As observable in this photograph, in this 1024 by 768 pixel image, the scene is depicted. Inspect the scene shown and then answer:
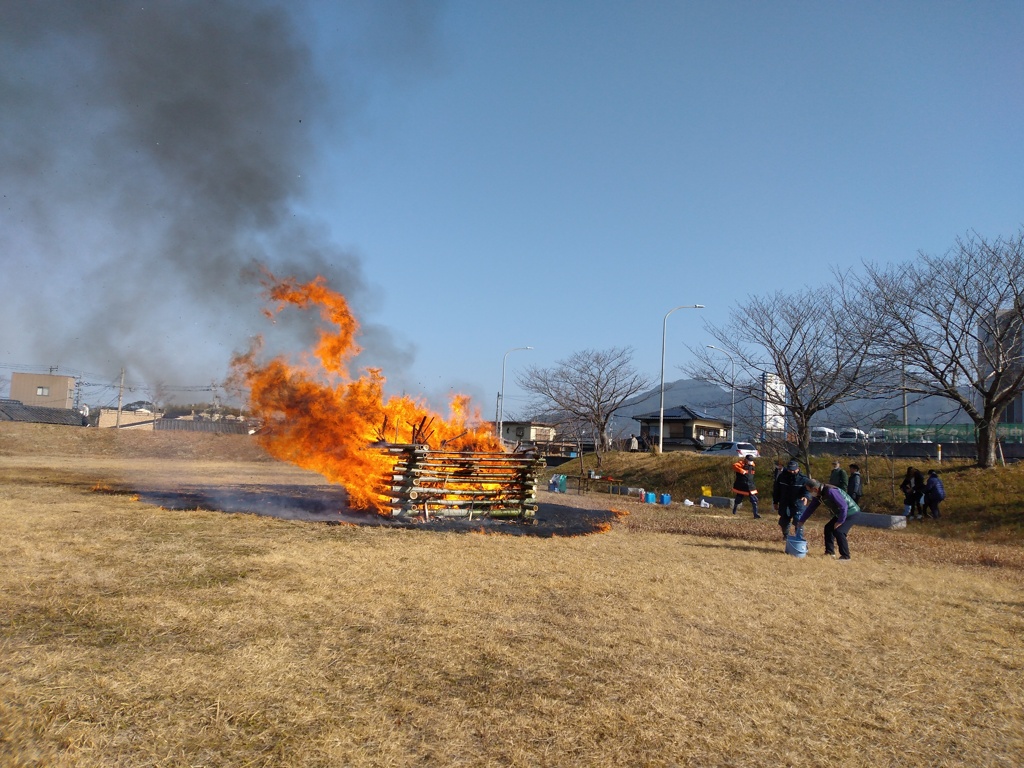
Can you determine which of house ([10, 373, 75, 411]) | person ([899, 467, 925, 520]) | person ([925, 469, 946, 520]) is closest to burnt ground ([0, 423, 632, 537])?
person ([899, 467, 925, 520])

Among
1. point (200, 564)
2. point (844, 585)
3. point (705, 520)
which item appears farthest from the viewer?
point (705, 520)

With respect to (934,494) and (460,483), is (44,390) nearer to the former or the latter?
(460,483)

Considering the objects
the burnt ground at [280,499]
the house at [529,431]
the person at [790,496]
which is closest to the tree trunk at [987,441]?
the person at [790,496]

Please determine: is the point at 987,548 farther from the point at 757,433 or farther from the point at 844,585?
the point at 757,433

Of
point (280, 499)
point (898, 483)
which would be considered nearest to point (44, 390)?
point (280, 499)

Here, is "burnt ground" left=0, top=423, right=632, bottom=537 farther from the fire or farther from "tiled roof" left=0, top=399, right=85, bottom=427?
"tiled roof" left=0, top=399, right=85, bottom=427

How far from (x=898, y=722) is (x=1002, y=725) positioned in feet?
2.68

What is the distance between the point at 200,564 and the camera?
9133 millimetres

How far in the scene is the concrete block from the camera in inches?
758

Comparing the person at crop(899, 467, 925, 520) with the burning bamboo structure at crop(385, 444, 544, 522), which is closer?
the burning bamboo structure at crop(385, 444, 544, 522)

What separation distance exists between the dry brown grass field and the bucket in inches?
24.4

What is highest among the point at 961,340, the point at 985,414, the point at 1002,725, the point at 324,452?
the point at 961,340

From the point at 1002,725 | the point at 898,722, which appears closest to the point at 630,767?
the point at 898,722

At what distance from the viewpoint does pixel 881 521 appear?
64.2 ft
